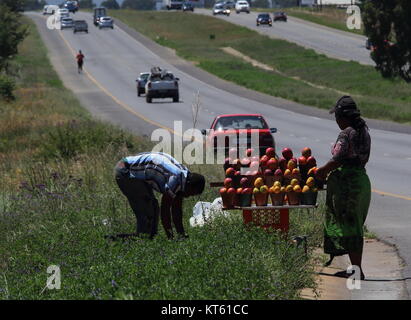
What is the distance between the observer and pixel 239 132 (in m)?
25.8

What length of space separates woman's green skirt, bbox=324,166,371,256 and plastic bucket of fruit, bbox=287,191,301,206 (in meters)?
0.60

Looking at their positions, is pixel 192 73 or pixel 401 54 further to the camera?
pixel 192 73

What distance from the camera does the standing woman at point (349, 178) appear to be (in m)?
11.3

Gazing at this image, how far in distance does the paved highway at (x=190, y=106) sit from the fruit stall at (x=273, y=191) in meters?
1.48

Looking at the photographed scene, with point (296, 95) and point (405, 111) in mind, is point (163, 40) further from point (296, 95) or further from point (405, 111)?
point (405, 111)

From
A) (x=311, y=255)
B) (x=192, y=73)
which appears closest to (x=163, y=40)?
(x=192, y=73)

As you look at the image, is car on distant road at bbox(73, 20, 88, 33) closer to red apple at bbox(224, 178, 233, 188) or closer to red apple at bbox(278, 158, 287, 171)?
red apple at bbox(278, 158, 287, 171)

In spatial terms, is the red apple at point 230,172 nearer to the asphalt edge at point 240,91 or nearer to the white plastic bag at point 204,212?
the white plastic bag at point 204,212

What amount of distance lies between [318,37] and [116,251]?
98.0 m

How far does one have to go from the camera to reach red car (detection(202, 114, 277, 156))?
25.6 m

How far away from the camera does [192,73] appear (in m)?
80.7

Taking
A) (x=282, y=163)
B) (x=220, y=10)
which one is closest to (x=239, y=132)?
(x=282, y=163)

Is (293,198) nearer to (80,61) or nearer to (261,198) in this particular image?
(261,198)
